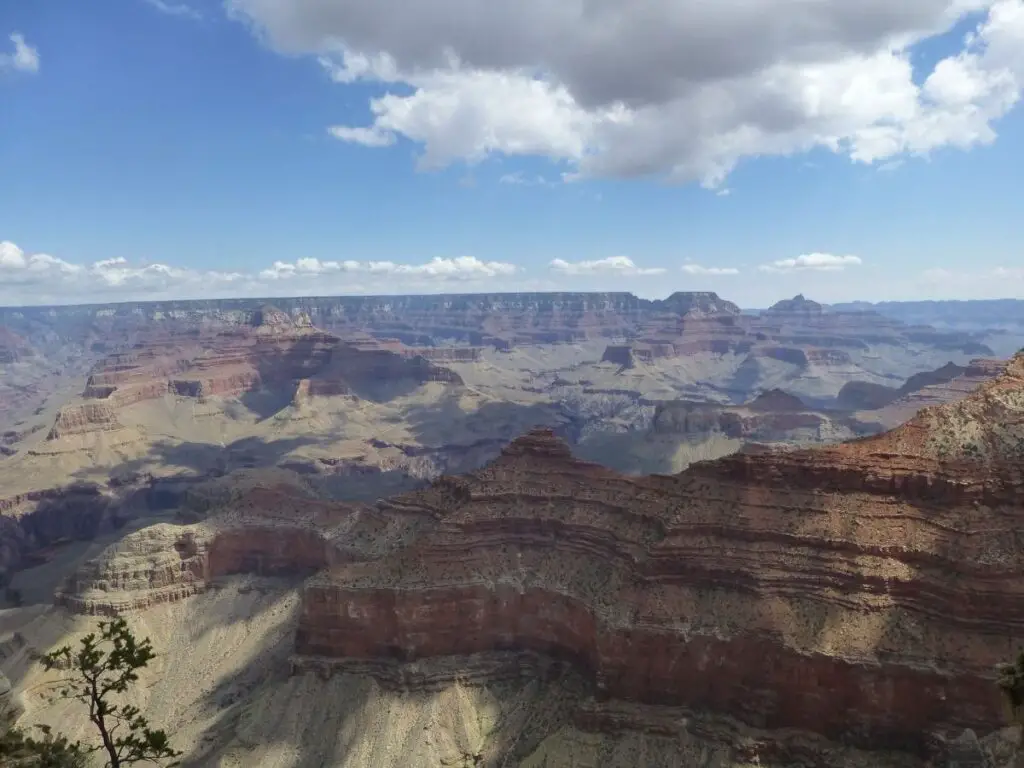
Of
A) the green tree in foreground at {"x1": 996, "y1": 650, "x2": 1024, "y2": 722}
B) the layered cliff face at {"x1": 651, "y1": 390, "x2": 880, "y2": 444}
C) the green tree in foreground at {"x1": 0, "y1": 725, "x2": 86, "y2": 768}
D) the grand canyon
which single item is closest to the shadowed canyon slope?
the grand canyon

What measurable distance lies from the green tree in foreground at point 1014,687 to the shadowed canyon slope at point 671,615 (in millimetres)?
27273

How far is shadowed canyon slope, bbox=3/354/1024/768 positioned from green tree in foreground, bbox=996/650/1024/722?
27273mm

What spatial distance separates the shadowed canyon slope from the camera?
52.1m

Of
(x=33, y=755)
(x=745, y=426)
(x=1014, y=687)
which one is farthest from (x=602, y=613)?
(x=745, y=426)

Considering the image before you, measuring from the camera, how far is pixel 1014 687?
25453mm

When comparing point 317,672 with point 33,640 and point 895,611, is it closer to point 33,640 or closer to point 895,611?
point 33,640

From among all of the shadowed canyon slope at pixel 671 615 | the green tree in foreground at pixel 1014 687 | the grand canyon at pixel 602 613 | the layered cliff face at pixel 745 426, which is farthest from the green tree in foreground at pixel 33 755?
the layered cliff face at pixel 745 426

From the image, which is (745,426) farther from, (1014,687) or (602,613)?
(1014,687)

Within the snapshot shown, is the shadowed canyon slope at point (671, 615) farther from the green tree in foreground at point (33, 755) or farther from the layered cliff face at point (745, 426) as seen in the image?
the layered cliff face at point (745, 426)

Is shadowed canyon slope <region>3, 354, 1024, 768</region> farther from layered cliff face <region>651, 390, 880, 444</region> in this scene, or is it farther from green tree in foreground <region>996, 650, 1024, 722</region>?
layered cliff face <region>651, 390, 880, 444</region>

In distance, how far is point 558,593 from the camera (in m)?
67.4

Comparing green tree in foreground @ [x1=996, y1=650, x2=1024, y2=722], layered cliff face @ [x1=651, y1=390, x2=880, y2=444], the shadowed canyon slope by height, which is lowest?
layered cliff face @ [x1=651, y1=390, x2=880, y2=444]

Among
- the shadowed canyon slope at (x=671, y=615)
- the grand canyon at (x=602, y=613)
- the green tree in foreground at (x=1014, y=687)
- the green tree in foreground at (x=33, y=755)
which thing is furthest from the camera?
the grand canyon at (x=602, y=613)

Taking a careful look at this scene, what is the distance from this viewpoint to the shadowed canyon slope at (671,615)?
52094mm
